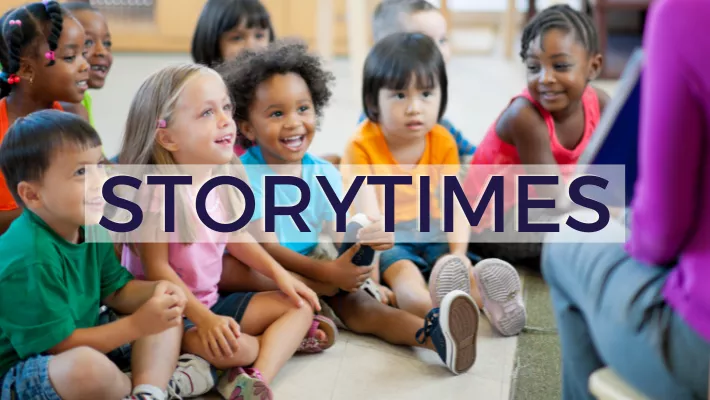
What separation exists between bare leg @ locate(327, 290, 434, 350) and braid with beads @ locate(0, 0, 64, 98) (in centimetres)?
74

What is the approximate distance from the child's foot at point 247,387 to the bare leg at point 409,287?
384 mm

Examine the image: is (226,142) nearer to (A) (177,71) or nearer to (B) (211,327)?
(A) (177,71)

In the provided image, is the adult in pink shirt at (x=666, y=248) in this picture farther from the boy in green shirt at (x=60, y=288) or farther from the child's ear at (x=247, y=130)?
the child's ear at (x=247, y=130)

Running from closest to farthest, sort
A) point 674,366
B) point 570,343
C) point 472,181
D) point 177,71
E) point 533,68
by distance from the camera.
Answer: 1. point 674,366
2. point 570,343
3. point 177,71
4. point 533,68
5. point 472,181

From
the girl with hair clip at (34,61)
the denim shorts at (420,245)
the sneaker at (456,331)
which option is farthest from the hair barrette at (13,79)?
the sneaker at (456,331)

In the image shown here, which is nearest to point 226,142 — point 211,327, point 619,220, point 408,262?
point 211,327

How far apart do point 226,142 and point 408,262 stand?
51 centimetres

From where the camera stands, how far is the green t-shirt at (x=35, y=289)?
1.28 meters

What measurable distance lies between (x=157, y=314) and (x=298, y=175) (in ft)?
1.84

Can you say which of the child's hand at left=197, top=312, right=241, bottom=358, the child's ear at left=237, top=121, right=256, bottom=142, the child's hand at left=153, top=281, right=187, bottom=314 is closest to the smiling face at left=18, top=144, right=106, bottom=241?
the child's hand at left=153, top=281, right=187, bottom=314

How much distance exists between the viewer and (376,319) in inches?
66.5

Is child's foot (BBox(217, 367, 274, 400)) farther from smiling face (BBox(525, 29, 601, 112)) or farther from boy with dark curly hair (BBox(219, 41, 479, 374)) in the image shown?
smiling face (BBox(525, 29, 601, 112))

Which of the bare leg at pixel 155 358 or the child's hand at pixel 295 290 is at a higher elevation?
the child's hand at pixel 295 290

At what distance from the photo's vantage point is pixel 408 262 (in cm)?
187
